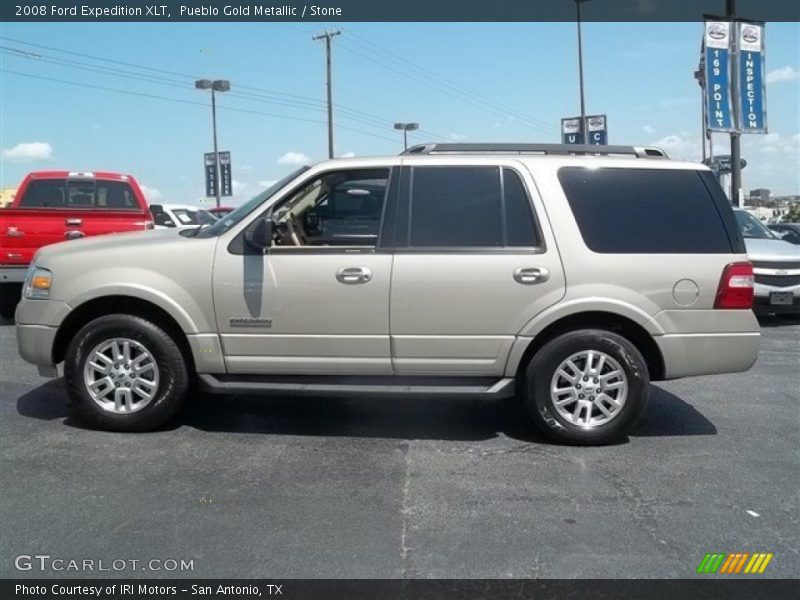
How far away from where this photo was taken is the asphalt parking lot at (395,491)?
3.67 metres

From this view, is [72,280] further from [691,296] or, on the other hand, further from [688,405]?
[688,405]

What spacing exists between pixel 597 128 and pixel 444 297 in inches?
916

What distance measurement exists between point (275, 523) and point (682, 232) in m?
3.32

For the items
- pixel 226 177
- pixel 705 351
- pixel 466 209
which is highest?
pixel 226 177

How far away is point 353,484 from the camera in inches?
180

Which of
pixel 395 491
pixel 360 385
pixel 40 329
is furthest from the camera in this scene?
pixel 40 329

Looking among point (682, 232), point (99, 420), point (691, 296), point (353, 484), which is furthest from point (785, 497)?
point (99, 420)

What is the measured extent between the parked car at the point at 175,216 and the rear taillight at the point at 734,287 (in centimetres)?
1166

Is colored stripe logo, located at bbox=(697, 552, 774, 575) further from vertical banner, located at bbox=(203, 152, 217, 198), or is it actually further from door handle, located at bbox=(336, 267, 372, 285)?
vertical banner, located at bbox=(203, 152, 217, 198)

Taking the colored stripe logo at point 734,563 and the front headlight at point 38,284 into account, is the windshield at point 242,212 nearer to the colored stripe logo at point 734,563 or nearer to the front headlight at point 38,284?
the front headlight at point 38,284

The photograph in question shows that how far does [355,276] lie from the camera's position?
5.21 meters

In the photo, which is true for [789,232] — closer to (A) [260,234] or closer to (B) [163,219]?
(A) [260,234]

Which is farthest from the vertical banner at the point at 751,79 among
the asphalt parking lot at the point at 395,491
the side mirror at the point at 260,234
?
the side mirror at the point at 260,234

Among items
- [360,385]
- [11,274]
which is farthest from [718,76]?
[11,274]
